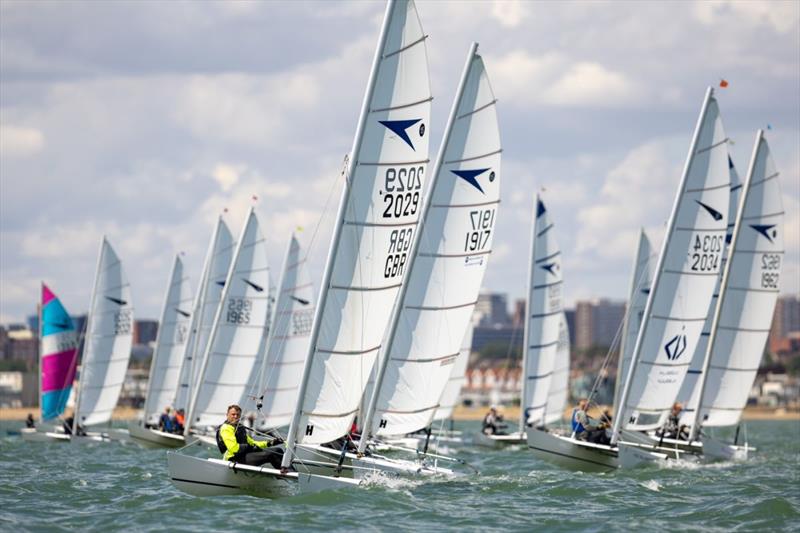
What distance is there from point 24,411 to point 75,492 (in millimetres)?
86076

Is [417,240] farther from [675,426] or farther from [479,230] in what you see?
[675,426]

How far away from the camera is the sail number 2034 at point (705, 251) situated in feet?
93.1

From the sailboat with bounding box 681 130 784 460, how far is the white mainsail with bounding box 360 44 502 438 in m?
11.3

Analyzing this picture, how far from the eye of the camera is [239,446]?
18.6m

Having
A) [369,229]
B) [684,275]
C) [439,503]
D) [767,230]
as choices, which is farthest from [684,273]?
Answer: [439,503]

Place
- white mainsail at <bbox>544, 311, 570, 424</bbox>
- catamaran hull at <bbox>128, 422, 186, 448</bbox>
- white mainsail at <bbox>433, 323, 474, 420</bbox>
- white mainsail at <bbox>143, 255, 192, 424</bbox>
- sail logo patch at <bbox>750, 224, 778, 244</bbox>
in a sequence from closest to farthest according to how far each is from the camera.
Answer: sail logo patch at <bbox>750, 224, 778, 244</bbox> < catamaran hull at <bbox>128, 422, 186, 448</bbox> < white mainsail at <bbox>433, 323, 474, 420</bbox> < white mainsail at <bbox>143, 255, 192, 424</bbox> < white mainsail at <bbox>544, 311, 570, 424</bbox>

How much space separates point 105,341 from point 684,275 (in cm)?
2164

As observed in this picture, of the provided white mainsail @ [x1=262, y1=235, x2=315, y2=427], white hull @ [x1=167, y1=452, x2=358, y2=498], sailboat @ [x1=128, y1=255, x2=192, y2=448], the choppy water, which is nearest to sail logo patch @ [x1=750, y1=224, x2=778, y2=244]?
the choppy water

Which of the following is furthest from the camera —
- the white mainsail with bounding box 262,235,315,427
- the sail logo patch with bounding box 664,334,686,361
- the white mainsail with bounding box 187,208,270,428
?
the white mainsail with bounding box 187,208,270,428

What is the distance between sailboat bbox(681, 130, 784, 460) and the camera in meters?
32.0

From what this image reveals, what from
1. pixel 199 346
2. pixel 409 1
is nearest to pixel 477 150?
pixel 409 1

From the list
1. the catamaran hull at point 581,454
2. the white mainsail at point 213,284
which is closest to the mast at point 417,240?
the catamaran hull at point 581,454

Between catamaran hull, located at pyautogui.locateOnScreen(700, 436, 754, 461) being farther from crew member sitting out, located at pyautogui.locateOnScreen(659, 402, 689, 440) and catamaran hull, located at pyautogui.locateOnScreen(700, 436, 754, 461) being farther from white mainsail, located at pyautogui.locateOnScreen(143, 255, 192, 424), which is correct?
white mainsail, located at pyautogui.locateOnScreen(143, 255, 192, 424)

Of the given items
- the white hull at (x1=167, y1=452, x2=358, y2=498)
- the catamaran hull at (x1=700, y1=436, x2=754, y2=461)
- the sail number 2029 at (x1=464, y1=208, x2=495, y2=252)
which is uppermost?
the sail number 2029 at (x1=464, y1=208, x2=495, y2=252)
